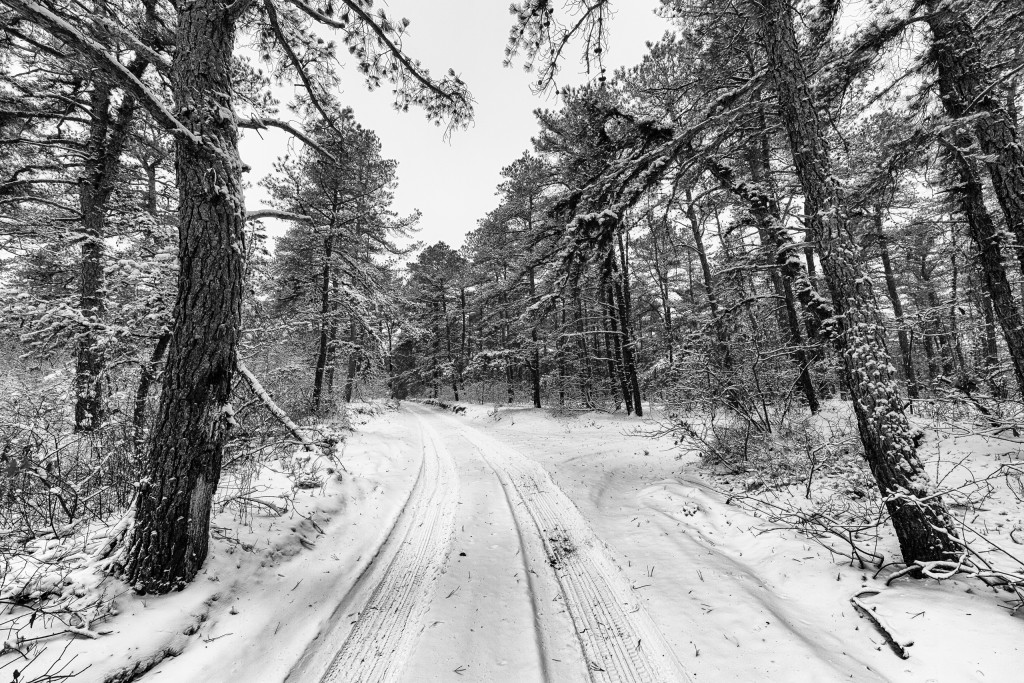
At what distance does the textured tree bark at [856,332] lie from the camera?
2887mm

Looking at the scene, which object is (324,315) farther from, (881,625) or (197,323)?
(881,625)

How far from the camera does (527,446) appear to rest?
9398mm

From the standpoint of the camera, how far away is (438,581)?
131 inches

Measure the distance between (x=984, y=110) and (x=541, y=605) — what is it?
814cm

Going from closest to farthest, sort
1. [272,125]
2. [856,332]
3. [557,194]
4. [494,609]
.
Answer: [494,609]
[856,332]
[272,125]
[557,194]

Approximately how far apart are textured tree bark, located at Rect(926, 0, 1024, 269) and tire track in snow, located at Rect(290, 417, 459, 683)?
7940 mm

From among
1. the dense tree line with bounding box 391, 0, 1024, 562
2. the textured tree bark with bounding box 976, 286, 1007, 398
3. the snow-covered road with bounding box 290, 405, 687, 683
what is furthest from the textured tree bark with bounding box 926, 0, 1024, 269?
the snow-covered road with bounding box 290, 405, 687, 683

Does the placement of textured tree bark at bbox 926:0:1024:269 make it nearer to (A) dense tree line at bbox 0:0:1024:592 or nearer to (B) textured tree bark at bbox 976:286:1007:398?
(A) dense tree line at bbox 0:0:1024:592

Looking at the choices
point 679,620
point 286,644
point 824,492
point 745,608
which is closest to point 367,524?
point 286,644

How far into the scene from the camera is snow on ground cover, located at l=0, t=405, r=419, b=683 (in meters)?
2.14

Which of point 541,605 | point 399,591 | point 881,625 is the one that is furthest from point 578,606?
point 881,625

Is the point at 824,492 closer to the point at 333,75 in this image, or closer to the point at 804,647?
the point at 804,647

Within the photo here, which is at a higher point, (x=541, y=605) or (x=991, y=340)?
(x=991, y=340)

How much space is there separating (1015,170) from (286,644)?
956 centimetres
